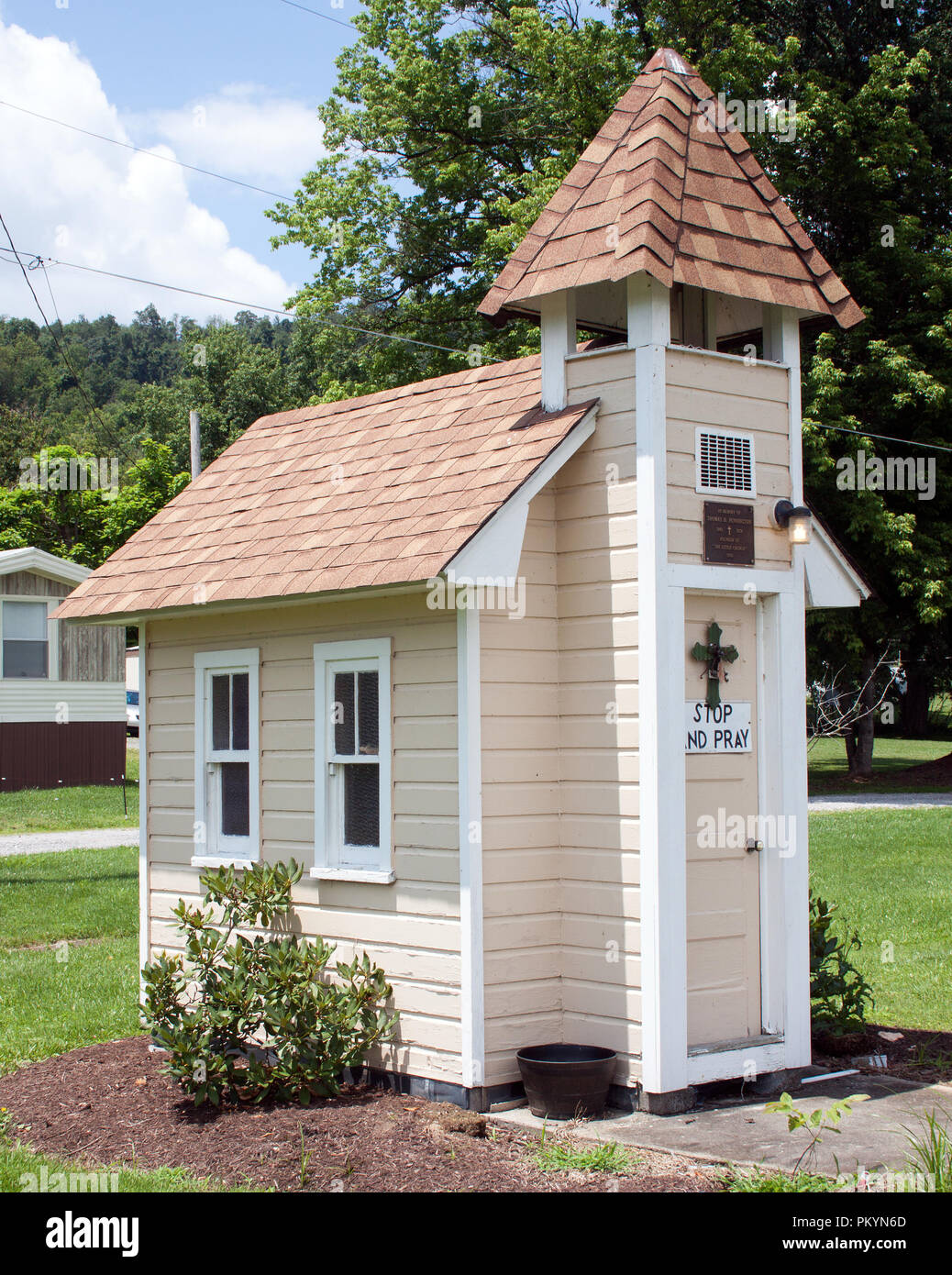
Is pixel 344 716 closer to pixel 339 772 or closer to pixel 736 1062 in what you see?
pixel 339 772

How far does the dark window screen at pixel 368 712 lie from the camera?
7.85 meters

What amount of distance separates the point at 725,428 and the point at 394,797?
112 inches

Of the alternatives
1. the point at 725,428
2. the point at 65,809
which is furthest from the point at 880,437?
the point at 725,428

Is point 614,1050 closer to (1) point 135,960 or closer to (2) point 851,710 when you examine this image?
(1) point 135,960

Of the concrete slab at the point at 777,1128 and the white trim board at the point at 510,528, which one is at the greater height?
the white trim board at the point at 510,528

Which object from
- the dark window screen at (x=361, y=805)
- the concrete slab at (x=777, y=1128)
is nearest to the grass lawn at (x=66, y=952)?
the dark window screen at (x=361, y=805)

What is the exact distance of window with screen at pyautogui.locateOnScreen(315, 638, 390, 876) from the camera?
25.4 feet

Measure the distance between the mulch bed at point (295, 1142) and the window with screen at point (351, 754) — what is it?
1.40 meters

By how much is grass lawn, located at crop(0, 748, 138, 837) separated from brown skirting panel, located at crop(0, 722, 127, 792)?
0.35 meters

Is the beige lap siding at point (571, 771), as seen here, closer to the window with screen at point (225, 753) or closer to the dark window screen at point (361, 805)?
the dark window screen at point (361, 805)

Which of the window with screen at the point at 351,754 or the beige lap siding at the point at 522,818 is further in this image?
the window with screen at the point at 351,754

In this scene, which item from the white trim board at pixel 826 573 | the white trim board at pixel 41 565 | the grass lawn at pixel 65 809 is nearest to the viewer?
the white trim board at pixel 826 573

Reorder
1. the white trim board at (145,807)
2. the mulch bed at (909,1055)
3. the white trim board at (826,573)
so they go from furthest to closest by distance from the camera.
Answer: the white trim board at (145,807) < the white trim board at (826,573) < the mulch bed at (909,1055)
